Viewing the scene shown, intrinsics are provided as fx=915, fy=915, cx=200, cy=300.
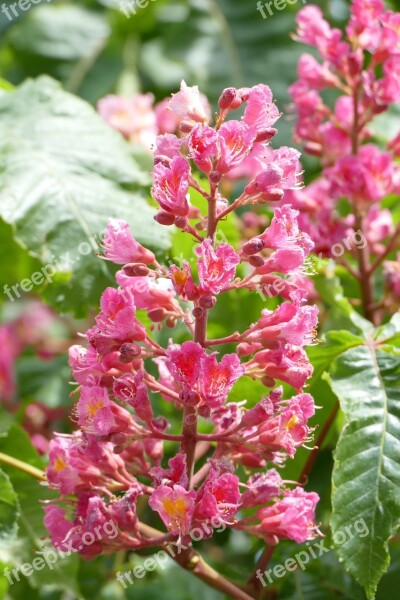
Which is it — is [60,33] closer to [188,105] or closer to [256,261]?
[188,105]

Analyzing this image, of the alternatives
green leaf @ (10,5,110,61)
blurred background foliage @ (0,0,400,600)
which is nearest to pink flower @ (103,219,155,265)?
blurred background foliage @ (0,0,400,600)

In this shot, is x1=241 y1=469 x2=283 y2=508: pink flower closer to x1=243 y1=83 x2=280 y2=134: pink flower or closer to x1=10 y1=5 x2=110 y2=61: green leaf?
x1=243 y1=83 x2=280 y2=134: pink flower

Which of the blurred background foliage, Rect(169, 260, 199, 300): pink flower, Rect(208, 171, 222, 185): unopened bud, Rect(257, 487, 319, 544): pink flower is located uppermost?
Rect(208, 171, 222, 185): unopened bud

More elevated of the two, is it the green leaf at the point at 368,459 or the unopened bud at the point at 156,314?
the unopened bud at the point at 156,314

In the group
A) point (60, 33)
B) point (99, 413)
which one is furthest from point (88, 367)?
point (60, 33)

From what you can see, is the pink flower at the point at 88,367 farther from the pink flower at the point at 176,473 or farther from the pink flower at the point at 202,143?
the pink flower at the point at 202,143

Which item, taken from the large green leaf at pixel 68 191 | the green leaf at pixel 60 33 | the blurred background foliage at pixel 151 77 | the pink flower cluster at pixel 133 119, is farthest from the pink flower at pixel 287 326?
the green leaf at pixel 60 33

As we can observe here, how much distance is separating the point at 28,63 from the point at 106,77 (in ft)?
0.95

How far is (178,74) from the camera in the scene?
3.09 meters

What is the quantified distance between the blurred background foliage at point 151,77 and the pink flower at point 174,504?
0.56 m

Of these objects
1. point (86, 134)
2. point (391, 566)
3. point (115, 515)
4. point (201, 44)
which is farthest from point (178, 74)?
point (115, 515)

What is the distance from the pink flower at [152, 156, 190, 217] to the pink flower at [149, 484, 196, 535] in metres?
0.37

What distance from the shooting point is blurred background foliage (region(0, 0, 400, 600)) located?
5.82ft

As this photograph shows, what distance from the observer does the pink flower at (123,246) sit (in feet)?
4.17
